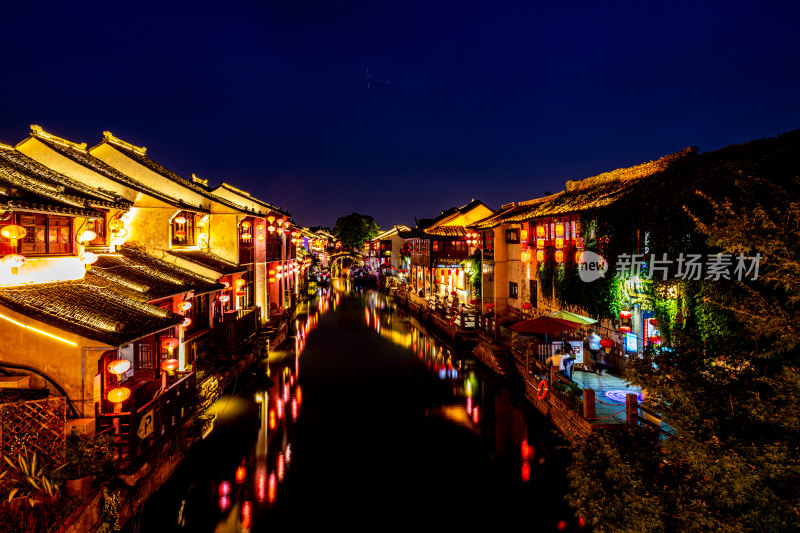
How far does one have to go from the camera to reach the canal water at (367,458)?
10.5 m

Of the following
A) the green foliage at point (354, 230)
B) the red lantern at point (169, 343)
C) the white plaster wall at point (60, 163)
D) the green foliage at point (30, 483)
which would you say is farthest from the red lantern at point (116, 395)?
the green foliage at point (354, 230)

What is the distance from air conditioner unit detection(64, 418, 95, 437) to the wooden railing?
18cm

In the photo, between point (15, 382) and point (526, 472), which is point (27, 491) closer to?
point (15, 382)

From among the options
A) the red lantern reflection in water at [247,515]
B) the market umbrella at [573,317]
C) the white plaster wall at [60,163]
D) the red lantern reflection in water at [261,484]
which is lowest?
the red lantern reflection in water at [247,515]

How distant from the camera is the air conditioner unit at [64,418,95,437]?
885 cm

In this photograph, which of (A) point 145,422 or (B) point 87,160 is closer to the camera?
(A) point 145,422

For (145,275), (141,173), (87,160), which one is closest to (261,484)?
(145,275)

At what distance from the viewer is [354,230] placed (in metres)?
97.2

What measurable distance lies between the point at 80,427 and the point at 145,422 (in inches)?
50.6

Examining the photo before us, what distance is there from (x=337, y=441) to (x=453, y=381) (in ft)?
28.2

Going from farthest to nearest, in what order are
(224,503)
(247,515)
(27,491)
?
(224,503) < (247,515) < (27,491)

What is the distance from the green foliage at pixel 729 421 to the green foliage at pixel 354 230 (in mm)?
91445

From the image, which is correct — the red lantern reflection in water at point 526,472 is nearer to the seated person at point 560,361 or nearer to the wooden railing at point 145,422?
the seated person at point 560,361

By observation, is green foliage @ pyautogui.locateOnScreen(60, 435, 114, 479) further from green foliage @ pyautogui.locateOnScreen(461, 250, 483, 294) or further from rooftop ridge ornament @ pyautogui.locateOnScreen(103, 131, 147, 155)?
green foliage @ pyautogui.locateOnScreen(461, 250, 483, 294)
